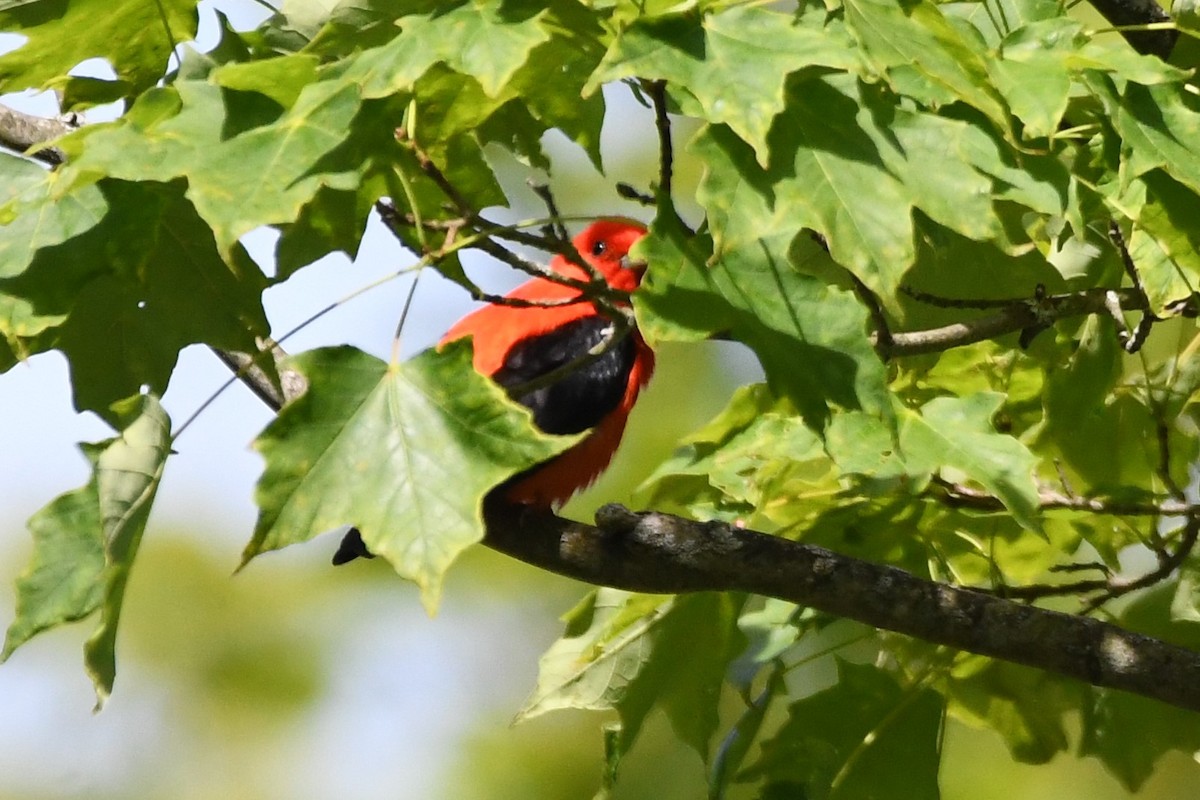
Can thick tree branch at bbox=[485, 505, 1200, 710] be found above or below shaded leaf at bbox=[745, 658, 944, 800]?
above

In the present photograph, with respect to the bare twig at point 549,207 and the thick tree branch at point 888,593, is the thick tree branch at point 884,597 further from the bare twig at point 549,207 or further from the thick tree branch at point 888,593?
the bare twig at point 549,207

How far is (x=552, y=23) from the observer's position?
183cm

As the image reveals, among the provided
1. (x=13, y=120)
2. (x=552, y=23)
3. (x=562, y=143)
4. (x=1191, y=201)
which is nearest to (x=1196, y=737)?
(x=1191, y=201)

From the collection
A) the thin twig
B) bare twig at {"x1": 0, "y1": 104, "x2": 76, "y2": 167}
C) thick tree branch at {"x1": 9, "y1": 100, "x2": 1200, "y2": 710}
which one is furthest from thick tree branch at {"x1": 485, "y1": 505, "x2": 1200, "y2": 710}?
bare twig at {"x1": 0, "y1": 104, "x2": 76, "y2": 167}

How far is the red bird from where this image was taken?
3.33 meters

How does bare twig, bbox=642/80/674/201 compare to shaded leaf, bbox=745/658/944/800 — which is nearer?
bare twig, bbox=642/80/674/201

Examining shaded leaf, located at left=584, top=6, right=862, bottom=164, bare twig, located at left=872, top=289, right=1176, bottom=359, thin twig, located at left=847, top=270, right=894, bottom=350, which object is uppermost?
shaded leaf, located at left=584, top=6, right=862, bottom=164

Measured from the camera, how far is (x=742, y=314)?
1.84m

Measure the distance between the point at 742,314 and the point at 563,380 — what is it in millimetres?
1448

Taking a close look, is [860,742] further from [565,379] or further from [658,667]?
[565,379]

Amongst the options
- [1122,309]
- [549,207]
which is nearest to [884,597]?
[1122,309]

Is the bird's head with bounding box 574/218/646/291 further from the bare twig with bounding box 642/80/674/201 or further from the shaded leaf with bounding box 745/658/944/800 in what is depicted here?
the bare twig with bounding box 642/80/674/201

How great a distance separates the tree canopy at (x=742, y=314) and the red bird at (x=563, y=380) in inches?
17.2

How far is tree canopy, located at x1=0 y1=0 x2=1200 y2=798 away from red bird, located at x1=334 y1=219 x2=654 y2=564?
44 cm
